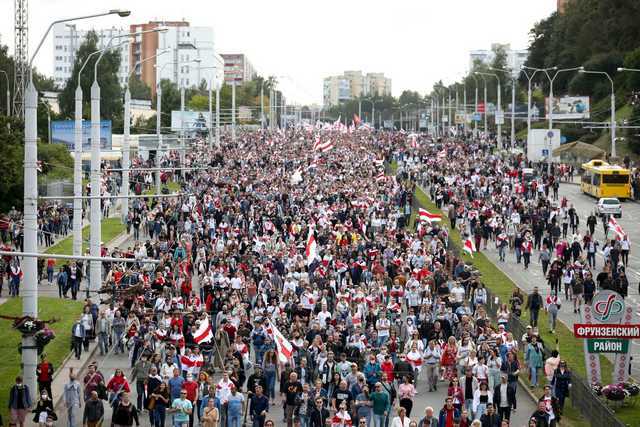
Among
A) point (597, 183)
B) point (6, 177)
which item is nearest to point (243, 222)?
point (6, 177)

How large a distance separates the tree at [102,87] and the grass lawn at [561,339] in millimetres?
63347

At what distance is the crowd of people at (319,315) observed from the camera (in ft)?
70.2

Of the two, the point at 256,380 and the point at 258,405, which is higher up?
the point at 256,380

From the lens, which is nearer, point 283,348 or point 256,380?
point 256,380

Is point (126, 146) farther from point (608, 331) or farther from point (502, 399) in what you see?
point (502, 399)

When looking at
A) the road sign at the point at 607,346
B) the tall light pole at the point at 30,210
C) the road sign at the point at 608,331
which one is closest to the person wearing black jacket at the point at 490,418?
the road sign at the point at 608,331

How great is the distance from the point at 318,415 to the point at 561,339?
12335 millimetres

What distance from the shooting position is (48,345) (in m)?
30.3

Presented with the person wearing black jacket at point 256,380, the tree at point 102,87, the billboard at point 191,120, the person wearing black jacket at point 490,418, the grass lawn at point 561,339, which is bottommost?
the grass lawn at point 561,339

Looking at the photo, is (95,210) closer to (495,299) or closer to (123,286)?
(123,286)

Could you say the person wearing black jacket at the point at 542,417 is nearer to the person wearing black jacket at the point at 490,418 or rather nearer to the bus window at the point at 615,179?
the person wearing black jacket at the point at 490,418

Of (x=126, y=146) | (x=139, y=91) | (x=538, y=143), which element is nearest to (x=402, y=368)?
(x=126, y=146)

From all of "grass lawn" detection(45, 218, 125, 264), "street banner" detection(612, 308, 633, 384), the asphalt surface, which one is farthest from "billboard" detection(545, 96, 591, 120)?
"street banner" detection(612, 308, 633, 384)

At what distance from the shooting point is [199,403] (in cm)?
2198
